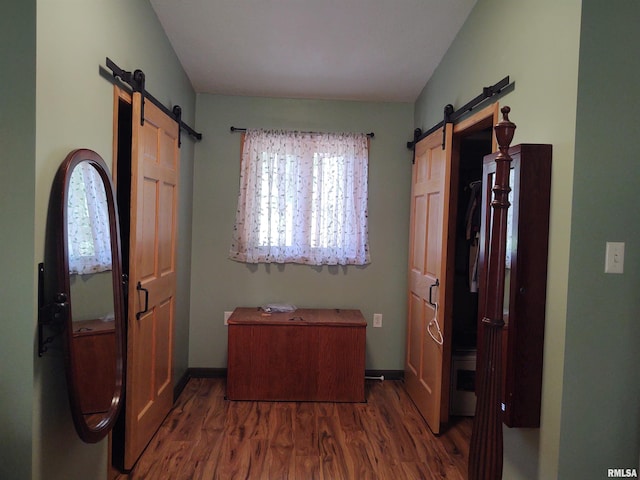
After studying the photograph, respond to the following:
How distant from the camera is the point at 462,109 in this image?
2383 millimetres

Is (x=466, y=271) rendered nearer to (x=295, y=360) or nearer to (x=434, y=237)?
(x=434, y=237)

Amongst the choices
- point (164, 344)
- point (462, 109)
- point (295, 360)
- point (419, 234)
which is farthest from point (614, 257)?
point (164, 344)

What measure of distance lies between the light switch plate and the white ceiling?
5.12 ft

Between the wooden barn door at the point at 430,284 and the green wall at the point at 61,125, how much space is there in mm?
1931

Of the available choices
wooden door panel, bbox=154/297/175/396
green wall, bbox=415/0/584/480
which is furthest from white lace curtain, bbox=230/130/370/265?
green wall, bbox=415/0/584/480

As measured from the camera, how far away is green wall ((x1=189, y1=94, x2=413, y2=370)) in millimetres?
3533

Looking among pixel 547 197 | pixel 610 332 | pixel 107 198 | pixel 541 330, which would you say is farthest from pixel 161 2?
pixel 610 332

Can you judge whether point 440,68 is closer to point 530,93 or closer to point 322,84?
point 322,84

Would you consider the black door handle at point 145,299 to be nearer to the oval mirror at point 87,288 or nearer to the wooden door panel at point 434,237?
the oval mirror at point 87,288

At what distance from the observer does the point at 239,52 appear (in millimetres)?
2801

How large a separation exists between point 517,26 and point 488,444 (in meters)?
1.75

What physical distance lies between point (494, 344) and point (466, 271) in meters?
2.16

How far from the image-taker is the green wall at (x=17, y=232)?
132 centimetres

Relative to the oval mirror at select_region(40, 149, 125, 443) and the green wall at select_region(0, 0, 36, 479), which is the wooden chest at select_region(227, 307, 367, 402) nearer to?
the oval mirror at select_region(40, 149, 125, 443)
